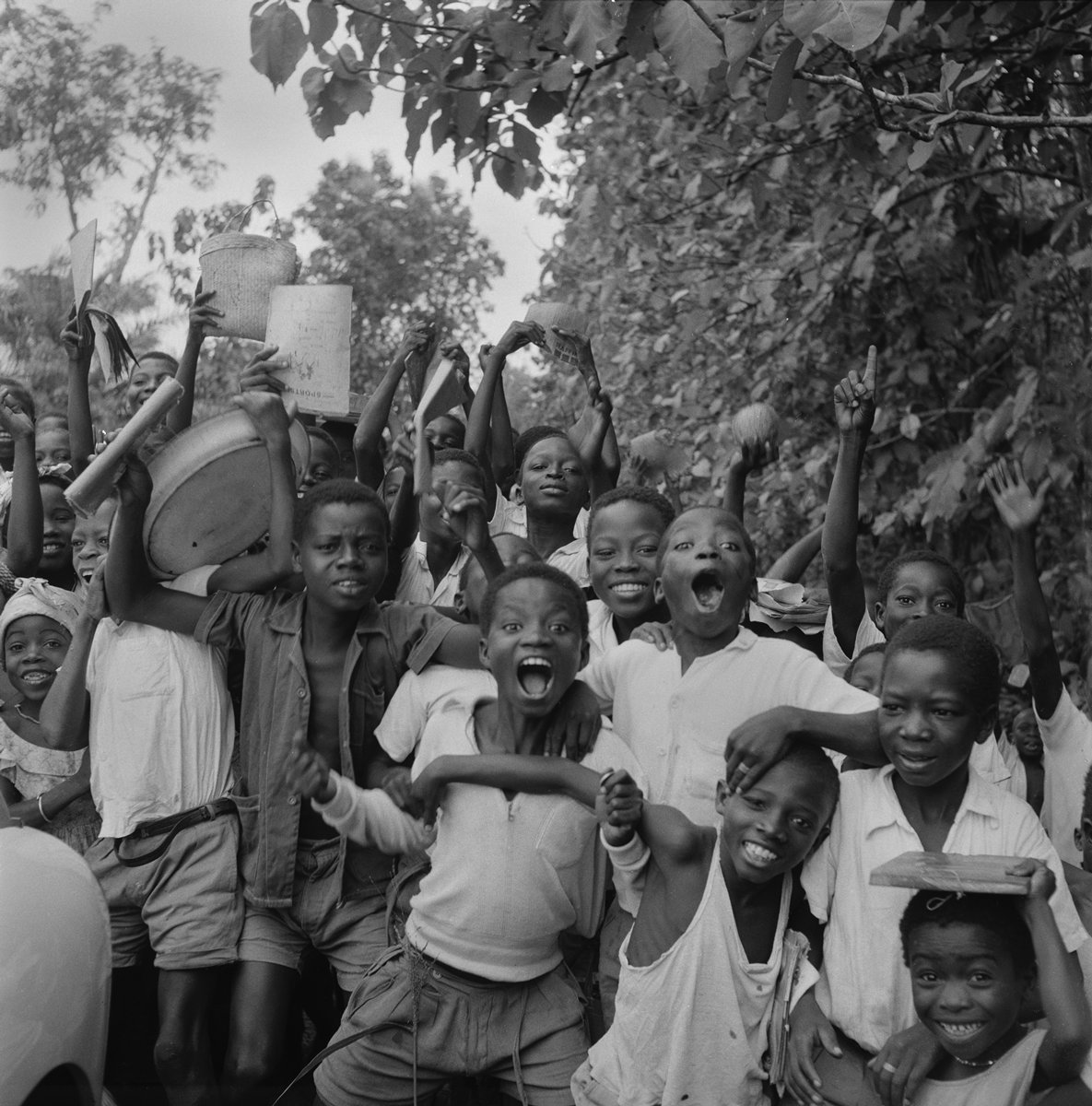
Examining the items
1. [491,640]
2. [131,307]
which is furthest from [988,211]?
[131,307]

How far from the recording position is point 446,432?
217 inches

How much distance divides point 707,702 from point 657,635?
0.26 metres

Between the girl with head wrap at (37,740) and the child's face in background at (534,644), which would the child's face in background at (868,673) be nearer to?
the child's face in background at (534,644)

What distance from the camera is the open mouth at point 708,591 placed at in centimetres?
355

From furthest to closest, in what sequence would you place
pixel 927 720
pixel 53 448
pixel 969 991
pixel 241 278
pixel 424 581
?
pixel 53 448, pixel 424 581, pixel 241 278, pixel 927 720, pixel 969 991

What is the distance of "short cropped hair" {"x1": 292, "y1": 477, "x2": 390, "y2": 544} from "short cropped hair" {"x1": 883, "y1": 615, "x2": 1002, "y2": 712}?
1.47 metres

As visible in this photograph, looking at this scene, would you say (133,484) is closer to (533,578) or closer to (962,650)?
(533,578)

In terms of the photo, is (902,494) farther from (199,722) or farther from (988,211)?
(199,722)

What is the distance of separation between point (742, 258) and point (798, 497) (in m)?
1.40

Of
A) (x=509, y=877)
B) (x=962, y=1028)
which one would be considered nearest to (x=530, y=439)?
(x=509, y=877)

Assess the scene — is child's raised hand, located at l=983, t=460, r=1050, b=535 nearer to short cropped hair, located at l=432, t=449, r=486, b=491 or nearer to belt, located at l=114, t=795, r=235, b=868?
short cropped hair, located at l=432, t=449, r=486, b=491

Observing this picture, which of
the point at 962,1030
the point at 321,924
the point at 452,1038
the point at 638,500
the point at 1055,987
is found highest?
the point at 638,500

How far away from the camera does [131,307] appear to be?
20016 millimetres

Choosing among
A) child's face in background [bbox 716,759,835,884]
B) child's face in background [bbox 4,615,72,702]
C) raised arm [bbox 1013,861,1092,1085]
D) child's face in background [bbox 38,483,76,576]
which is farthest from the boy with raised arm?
child's face in background [bbox 38,483,76,576]
